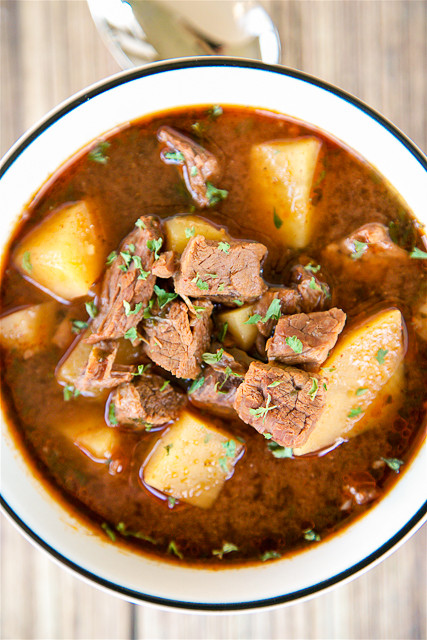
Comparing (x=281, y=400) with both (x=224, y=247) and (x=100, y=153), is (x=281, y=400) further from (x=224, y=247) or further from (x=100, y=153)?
(x=100, y=153)

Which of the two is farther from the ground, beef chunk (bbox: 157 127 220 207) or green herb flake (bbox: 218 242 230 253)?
beef chunk (bbox: 157 127 220 207)

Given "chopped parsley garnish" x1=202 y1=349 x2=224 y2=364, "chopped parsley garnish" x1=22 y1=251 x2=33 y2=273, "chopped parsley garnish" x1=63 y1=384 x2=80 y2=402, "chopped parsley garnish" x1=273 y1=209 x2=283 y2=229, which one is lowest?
"chopped parsley garnish" x1=63 y1=384 x2=80 y2=402

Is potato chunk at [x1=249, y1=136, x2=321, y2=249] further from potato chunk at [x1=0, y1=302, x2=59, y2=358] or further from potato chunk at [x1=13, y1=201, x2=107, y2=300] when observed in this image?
potato chunk at [x1=0, y1=302, x2=59, y2=358]

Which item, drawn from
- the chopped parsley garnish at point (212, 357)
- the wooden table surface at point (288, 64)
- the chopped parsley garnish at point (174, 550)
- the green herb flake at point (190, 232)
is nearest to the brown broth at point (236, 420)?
the chopped parsley garnish at point (174, 550)

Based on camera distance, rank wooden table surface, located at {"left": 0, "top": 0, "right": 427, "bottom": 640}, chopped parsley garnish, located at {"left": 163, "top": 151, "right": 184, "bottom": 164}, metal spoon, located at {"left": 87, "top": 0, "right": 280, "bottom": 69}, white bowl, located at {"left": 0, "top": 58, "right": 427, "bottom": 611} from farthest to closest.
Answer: wooden table surface, located at {"left": 0, "top": 0, "right": 427, "bottom": 640} → metal spoon, located at {"left": 87, "top": 0, "right": 280, "bottom": 69} → chopped parsley garnish, located at {"left": 163, "top": 151, "right": 184, "bottom": 164} → white bowl, located at {"left": 0, "top": 58, "right": 427, "bottom": 611}

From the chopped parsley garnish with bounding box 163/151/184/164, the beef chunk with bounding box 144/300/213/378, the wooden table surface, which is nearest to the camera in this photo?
the beef chunk with bounding box 144/300/213/378

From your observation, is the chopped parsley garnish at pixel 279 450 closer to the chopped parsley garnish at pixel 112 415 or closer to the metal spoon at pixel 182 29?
the chopped parsley garnish at pixel 112 415

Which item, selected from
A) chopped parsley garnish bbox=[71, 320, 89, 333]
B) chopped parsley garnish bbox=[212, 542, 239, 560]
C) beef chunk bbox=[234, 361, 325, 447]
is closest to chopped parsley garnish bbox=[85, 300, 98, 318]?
chopped parsley garnish bbox=[71, 320, 89, 333]
